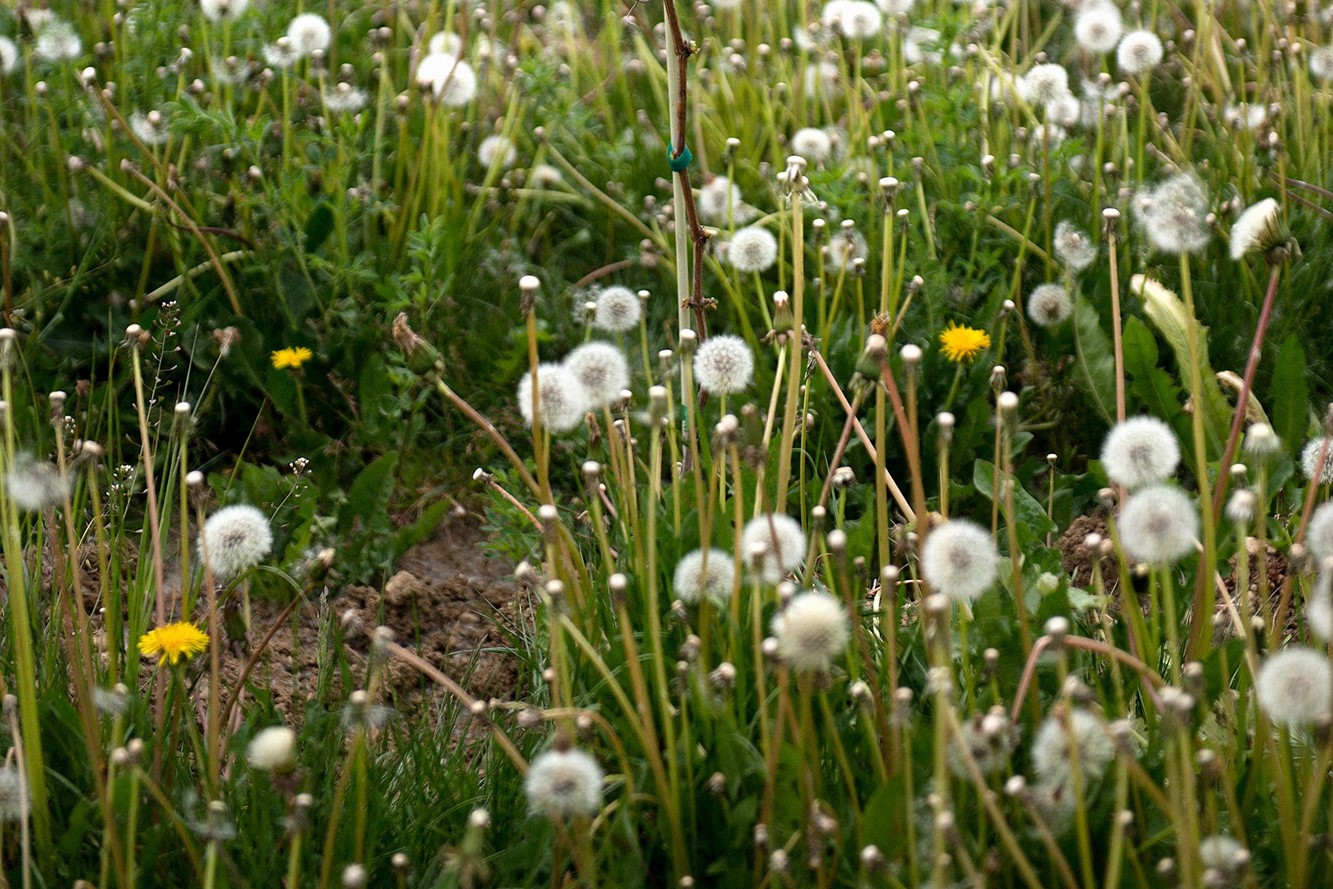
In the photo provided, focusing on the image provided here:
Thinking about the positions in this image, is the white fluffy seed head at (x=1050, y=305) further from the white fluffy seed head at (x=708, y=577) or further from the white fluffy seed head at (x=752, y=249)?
the white fluffy seed head at (x=708, y=577)

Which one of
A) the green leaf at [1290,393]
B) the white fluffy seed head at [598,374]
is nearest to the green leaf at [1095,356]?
the green leaf at [1290,393]

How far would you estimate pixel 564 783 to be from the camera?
1259mm

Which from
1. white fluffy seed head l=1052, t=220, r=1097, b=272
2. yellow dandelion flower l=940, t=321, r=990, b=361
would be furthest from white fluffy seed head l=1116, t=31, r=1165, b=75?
yellow dandelion flower l=940, t=321, r=990, b=361

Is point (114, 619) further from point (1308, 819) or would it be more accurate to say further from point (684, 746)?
point (1308, 819)

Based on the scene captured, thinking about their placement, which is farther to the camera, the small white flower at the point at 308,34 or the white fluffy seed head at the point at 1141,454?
the small white flower at the point at 308,34

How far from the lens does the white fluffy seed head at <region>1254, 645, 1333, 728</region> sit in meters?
1.19

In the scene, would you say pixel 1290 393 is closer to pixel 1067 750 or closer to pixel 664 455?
pixel 664 455

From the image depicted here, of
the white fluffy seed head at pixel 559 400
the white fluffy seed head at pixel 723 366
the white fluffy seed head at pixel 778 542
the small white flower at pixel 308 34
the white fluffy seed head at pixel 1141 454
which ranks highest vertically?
the small white flower at pixel 308 34

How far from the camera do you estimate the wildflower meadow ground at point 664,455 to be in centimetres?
139

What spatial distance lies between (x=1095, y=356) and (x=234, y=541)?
1505 millimetres

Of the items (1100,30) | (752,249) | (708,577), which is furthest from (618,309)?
(1100,30)

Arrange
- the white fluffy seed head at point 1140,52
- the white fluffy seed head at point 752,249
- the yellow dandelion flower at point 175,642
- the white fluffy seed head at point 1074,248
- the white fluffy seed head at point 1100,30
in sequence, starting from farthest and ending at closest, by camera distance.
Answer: the white fluffy seed head at point 1100,30, the white fluffy seed head at point 1140,52, the white fluffy seed head at point 1074,248, the white fluffy seed head at point 752,249, the yellow dandelion flower at point 175,642

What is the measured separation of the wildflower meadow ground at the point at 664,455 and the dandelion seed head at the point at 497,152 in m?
0.07

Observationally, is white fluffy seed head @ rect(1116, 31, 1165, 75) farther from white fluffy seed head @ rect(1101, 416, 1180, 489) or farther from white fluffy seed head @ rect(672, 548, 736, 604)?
white fluffy seed head @ rect(672, 548, 736, 604)
